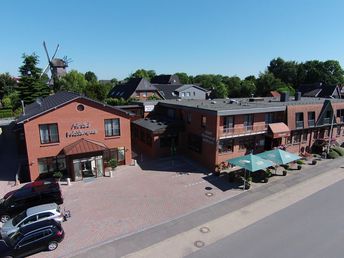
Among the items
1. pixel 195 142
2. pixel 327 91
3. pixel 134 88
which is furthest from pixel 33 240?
pixel 327 91

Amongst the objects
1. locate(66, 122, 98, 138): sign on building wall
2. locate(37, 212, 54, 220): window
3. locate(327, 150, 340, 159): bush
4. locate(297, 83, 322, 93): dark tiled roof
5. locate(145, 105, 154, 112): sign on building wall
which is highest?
locate(297, 83, 322, 93): dark tiled roof

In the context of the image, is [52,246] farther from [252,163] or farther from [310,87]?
[310,87]

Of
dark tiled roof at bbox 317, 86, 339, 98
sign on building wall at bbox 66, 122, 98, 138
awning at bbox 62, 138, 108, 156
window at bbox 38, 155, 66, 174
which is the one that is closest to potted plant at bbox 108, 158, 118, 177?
awning at bbox 62, 138, 108, 156

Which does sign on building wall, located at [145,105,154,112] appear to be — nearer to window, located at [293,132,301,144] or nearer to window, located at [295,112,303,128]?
window, located at [295,112,303,128]

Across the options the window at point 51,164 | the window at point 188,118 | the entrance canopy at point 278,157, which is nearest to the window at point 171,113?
the window at point 188,118

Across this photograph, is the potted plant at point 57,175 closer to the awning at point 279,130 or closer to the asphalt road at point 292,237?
the asphalt road at point 292,237

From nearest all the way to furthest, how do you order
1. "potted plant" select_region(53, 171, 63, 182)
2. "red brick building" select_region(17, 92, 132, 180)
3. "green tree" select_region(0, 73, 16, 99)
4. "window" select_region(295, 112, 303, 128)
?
"red brick building" select_region(17, 92, 132, 180) → "potted plant" select_region(53, 171, 63, 182) → "window" select_region(295, 112, 303, 128) → "green tree" select_region(0, 73, 16, 99)
